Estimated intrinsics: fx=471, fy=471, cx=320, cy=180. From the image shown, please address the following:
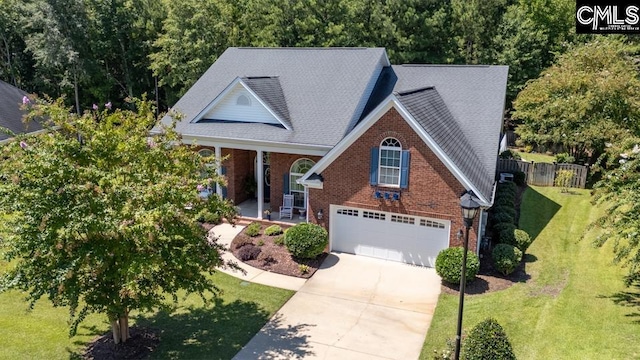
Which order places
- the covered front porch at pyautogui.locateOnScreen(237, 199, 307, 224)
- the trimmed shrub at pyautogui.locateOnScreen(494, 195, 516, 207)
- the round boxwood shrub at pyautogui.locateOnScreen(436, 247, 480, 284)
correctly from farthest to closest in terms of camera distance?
the covered front porch at pyautogui.locateOnScreen(237, 199, 307, 224) < the trimmed shrub at pyautogui.locateOnScreen(494, 195, 516, 207) < the round boxwood shrub at pyautogui.locateOnScreen(436, 247, 480, 284)

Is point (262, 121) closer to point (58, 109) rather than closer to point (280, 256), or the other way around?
point (280, 256)

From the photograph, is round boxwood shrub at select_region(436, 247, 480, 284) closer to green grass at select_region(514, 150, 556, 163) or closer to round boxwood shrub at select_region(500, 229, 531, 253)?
round boxwood shrub at select_region(500, 229, 531, 253)

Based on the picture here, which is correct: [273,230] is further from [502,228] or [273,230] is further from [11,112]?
[11,112]

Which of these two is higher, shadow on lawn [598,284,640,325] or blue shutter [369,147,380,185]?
blue shutter [369,147,380,185]

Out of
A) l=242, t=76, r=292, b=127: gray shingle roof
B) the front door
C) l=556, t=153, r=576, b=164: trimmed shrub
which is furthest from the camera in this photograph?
l=556, t=153, r=576, b=164: trimmed shrub

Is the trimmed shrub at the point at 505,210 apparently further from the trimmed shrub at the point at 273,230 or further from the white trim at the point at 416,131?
the trimmed shrub at the point at 273,230

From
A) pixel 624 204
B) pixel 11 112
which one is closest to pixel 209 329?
pixel 624 204

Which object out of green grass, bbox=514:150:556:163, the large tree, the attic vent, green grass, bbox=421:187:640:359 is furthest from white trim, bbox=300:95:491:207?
green grass, bbox=514:150:556:163
